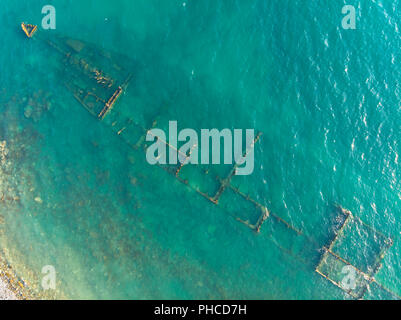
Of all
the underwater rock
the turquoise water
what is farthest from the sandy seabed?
the underwater rock

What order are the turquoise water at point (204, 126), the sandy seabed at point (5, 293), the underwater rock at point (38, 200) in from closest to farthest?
the sandy seabed at point (5, 293), the turquoise water at point (204, 126), the underwater rock at point (38, 200)

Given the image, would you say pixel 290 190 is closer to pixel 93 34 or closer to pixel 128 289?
pixel 128 289

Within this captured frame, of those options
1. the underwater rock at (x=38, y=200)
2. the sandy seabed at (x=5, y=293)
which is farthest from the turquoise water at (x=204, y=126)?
the sandy seabed at (x=5, y=293)

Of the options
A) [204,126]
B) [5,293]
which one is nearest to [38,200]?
[5,293]

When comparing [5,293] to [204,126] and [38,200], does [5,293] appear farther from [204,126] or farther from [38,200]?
[204,126]

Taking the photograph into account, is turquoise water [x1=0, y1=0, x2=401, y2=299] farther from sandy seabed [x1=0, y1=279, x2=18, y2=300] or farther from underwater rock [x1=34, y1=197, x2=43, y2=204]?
sandy seabed [x1=0, y1=279, x2=18, y2=300]

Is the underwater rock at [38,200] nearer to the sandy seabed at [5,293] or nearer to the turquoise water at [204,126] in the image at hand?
the turquoise water at [204,126]

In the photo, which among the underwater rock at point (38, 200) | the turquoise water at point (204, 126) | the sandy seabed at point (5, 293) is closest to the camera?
the sandy seabed at point (5, 293)

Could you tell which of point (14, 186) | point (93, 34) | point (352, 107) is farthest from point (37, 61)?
point (352, 107)
